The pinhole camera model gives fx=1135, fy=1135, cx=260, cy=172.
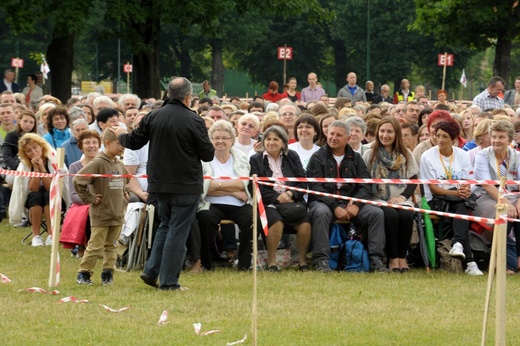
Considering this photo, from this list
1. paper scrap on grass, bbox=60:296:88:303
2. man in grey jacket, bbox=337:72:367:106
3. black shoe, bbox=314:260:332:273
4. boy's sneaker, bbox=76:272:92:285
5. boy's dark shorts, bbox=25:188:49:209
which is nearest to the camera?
paper scrap on grass, bbox=60:296:88:303

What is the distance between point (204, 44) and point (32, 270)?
64.9m

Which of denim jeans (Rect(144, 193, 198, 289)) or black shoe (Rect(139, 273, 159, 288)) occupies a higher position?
denim jeans (Rect(144, 193, 198, 289))

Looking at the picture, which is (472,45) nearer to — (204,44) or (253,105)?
(253,105)

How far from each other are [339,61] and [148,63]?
166ft

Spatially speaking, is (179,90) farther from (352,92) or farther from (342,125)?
(352,92)

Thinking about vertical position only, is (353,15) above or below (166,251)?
above

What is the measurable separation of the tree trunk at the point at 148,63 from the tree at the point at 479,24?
14.2m

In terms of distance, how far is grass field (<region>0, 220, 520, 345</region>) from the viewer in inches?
343

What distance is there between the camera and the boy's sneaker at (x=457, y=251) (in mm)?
12516

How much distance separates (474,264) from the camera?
41.7 ft

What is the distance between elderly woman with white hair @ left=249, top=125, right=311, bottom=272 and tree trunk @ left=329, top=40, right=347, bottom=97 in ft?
220

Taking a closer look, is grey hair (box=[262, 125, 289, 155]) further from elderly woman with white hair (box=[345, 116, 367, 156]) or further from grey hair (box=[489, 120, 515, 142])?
grey hair (box=[489, 120, 515, 142])

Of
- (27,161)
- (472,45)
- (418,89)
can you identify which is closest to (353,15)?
(472,45)

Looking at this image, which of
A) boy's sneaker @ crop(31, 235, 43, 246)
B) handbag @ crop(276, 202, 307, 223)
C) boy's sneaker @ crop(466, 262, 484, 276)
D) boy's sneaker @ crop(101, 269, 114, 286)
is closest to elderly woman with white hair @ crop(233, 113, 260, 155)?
handbag @ crop(276, 202, 307, 223)
